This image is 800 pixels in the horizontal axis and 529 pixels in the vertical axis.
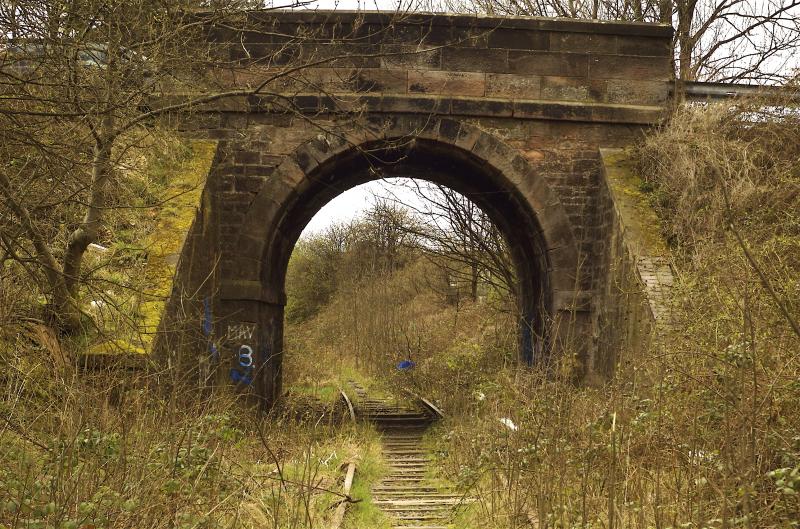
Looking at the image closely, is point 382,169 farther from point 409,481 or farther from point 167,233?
point 409,481

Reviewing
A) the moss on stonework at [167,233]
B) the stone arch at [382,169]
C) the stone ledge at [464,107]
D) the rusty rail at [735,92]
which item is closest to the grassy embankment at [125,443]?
the moss on stonework at [167,233]

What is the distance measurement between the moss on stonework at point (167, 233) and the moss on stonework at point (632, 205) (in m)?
4.81

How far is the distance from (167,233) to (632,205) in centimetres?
539

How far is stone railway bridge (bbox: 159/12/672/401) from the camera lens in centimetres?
1007

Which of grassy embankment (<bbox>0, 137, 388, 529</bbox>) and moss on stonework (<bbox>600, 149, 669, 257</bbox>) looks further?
moss on stonework (<bbox>600, 149, 669, 257</bbox>)

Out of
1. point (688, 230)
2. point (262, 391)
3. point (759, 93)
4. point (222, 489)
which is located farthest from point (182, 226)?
point (759, 93)

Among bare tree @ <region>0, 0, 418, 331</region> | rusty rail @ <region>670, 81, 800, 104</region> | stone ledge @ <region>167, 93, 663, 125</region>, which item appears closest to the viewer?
bare tree @ <region>0, 0, 418, 331</region>

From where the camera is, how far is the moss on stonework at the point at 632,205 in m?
8.78

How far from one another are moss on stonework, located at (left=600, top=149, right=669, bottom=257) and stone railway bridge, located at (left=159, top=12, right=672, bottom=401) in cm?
23

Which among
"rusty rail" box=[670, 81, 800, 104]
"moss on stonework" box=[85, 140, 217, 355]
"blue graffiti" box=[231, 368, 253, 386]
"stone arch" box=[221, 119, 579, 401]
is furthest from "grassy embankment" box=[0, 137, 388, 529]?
"rusty rail" box=[670, 81, 800, 104]

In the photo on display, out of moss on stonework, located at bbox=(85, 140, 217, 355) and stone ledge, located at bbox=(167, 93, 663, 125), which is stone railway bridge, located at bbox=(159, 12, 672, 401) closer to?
stone ledge, located at bbox=(167, 93, 663, 125)

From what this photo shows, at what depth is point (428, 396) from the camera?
14.4m

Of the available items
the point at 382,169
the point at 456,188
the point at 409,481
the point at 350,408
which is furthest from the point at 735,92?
the point at 350,408

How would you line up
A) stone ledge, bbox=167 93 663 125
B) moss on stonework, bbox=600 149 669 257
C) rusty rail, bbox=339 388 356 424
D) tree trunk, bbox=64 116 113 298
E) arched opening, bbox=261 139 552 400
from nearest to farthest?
tree trunk, bbox=64 116 113 298
moss on stonework, bbox=600 149 669 257
stone ledge, bbox=167 93 663 125
arched opening, bbox=261 139 552 400
rusty rail, bbox=339 388 356 424
